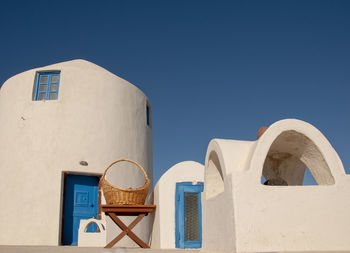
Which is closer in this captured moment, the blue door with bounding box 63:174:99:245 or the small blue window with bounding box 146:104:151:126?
the blue door with bounding box 63:174:99:245

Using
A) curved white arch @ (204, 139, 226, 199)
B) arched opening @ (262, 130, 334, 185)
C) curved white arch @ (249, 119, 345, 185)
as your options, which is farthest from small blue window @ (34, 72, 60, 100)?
curved white arch @ (249, 119, 345, 185)

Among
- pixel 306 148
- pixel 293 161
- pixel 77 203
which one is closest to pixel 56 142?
pixel 77 203

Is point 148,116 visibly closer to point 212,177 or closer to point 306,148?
point 212,177

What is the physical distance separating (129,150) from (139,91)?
2659mm

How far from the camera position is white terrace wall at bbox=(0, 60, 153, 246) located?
436 inches

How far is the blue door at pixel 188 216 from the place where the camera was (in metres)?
10.5

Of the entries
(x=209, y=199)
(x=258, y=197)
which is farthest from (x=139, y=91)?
(x=258, y=197)

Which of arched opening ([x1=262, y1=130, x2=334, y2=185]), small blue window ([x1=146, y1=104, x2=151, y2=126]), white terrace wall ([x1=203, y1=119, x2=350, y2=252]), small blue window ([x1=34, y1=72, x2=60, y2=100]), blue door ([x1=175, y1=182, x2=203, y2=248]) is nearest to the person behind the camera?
white terrace wall ([x1=203, y1=119, x2=350, y2=252])

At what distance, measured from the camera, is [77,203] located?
38.6 feet

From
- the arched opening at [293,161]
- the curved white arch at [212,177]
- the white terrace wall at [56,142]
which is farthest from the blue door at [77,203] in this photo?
the arched opening at [293,161]

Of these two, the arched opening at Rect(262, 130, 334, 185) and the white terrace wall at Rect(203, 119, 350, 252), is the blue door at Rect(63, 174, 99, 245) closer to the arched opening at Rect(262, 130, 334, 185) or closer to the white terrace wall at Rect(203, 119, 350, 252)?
the arched opening at Rect(262, 130, 334, 185)

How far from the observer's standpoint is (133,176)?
42.6 ft

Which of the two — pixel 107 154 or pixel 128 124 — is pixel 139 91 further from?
pixel 107 154

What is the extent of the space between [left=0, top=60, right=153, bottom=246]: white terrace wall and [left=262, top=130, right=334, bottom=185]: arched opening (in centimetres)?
583
